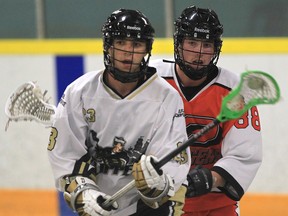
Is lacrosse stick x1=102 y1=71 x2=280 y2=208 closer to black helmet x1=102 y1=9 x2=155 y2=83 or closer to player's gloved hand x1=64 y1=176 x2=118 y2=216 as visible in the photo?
player's gloved hand x1=64 y1=176 x2=118 y2=216

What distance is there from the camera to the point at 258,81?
3137 mm

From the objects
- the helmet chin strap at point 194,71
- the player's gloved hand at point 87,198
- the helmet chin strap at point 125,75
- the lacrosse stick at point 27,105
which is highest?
the helmet chin strap at point 125,75

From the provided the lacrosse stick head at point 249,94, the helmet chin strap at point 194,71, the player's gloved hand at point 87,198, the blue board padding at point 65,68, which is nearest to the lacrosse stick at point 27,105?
the helmet chin strap at point 194,71

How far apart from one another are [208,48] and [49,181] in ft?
5.12

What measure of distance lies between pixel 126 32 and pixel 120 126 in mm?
312

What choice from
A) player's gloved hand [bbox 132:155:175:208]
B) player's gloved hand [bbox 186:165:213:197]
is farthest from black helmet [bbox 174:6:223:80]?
player's gloved hand [bbox 132:155:175:208]

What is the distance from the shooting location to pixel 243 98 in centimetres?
314

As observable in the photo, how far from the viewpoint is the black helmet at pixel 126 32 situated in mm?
3277

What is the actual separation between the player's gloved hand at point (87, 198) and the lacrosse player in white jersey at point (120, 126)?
2 centimetres

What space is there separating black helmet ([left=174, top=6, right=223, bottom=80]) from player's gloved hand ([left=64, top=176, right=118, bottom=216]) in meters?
0.71

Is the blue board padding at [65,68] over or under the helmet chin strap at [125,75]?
under

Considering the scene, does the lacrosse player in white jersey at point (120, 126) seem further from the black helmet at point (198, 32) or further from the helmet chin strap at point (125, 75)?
the black helmet at point (198, 32)

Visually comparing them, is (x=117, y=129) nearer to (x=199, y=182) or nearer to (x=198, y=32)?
(x=199, y=182)

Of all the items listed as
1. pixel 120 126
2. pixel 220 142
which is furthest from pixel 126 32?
pixel 220 142
